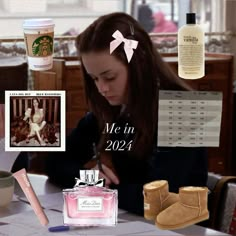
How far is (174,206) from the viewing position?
3.45 ft

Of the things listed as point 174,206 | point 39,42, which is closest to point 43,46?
point 39,42

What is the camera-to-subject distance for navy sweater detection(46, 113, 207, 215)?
3.62 ft

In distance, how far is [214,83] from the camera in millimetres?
1104

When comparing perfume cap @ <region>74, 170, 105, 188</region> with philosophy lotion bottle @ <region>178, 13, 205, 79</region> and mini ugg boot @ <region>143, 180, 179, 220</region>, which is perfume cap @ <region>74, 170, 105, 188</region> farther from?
philosophy lotion bottle @ <region>178, 13, 205, 79</region>

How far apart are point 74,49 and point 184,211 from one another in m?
0.35

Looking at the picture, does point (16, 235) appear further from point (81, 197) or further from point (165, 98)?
point (165, 98)

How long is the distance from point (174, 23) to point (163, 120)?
0.61ft

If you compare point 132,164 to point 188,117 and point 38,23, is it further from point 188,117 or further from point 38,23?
point 38,23

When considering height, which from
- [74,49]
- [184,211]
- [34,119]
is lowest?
[184,211]

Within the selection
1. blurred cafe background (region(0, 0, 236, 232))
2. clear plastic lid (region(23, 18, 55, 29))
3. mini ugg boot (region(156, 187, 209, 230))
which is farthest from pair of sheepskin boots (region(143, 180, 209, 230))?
clear plastic lid (region(23, 18, 55, 29))

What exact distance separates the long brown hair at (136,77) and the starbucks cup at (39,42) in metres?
0.06

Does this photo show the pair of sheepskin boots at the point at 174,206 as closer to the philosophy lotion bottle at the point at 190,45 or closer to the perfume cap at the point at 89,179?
the perfume cap at the point at 89,179

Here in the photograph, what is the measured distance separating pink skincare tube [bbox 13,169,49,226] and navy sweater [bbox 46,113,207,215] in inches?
2.3

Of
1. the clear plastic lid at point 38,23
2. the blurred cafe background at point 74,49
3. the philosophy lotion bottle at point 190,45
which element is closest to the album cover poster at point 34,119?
the blurred cafe background at point 74,49
